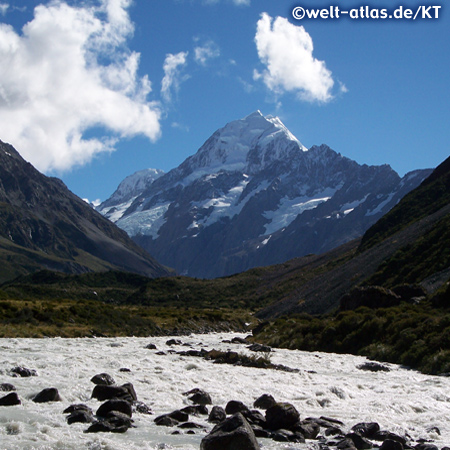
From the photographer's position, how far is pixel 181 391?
2144 centimetres

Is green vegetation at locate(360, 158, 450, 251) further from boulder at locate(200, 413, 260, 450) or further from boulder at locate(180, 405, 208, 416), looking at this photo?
boulder at locate(200, 413, 260, 450)

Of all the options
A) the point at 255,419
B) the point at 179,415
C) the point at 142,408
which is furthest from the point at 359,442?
the point at 142,408

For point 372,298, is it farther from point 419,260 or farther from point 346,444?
point 346,444

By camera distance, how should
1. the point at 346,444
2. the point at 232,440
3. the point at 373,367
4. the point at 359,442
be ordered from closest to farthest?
the point at 232,440, the point at 346,444, the point at 359,442, the point at 373,367

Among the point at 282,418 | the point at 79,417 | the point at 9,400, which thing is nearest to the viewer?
the point at 79,417

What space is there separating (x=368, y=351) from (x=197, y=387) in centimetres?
2169

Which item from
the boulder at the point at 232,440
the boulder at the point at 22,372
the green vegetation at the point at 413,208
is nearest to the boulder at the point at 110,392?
the boulder at the point at 22,372

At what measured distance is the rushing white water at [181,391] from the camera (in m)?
14.5

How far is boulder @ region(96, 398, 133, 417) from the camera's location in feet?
55.0

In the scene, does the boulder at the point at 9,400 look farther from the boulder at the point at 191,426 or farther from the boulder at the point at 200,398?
the boulder at the point at 200,398

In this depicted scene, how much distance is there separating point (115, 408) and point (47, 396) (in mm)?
2994

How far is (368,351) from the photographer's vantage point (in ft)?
131

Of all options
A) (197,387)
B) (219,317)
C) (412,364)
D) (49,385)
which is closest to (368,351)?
(412,364)

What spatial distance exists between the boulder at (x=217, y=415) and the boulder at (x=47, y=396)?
5668 mm
